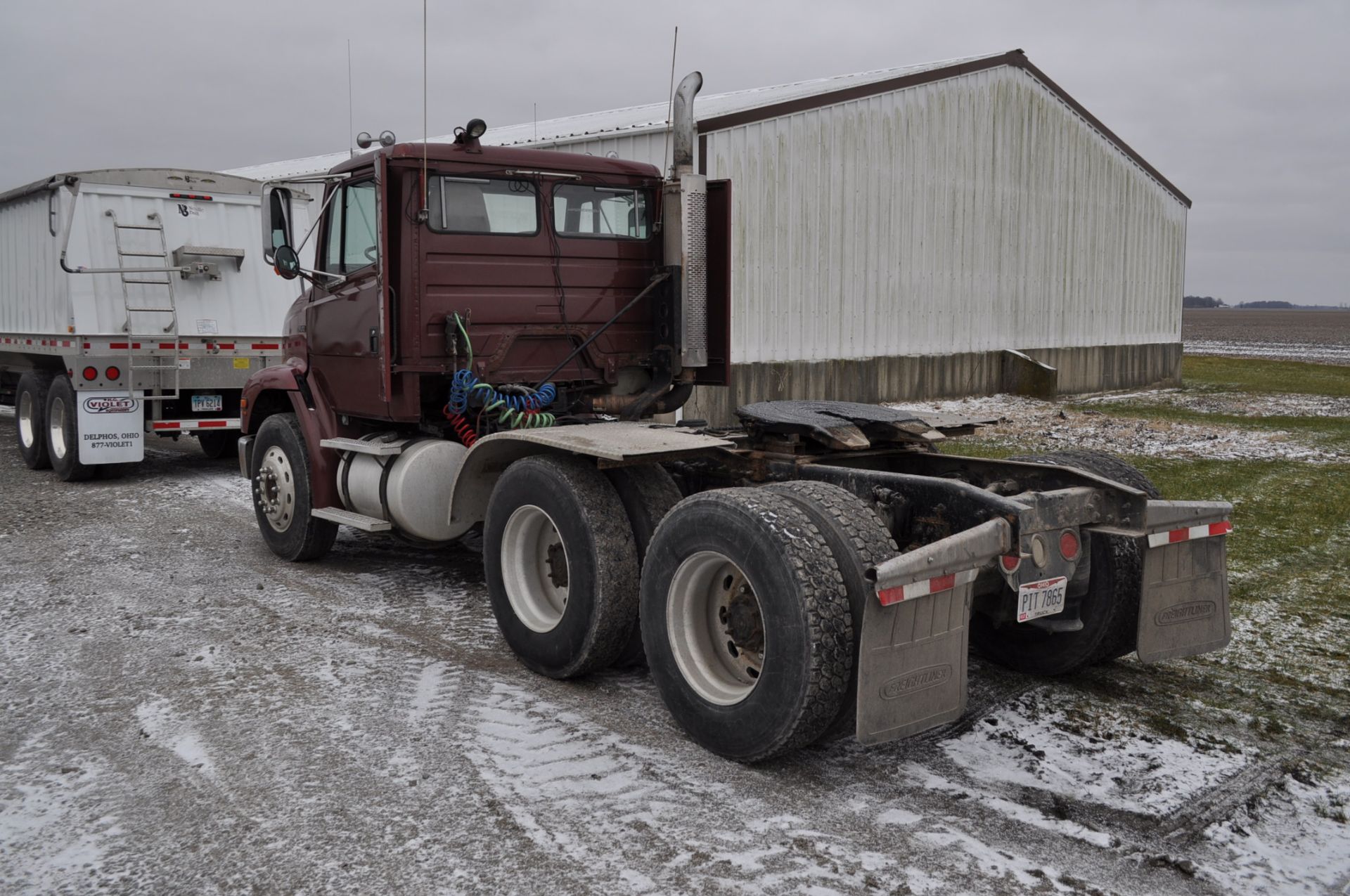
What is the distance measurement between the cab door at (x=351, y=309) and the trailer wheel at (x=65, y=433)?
5.68 metres

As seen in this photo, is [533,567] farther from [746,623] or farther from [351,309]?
[351,309]

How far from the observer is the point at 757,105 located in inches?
630

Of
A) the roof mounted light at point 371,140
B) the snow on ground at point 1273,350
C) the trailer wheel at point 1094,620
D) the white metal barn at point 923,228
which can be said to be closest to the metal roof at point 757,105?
the white metal barn at point 923,228

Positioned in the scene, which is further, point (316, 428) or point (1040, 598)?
point (316, 428)

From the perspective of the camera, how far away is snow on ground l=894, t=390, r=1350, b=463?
512 inches

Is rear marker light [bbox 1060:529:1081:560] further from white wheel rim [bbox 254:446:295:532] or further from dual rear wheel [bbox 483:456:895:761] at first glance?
white wheel rim [bbox 254:446:295:532]

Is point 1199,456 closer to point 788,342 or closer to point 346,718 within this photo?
point 788,342

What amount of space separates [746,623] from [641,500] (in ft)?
3.44

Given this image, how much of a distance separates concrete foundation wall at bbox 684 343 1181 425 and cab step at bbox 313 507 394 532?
6.10 m

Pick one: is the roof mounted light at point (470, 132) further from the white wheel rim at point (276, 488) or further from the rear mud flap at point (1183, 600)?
the rear mud flap at point (1183, 600)

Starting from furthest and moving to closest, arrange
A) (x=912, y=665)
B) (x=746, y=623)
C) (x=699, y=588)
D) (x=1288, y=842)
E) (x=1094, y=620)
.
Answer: (x=1094, y=620) → (x=699, y=588) → (x=746, y=623) → (x=912, y=665) → (x=1288, y=842)

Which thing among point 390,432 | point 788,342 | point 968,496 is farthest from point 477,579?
point 788,342

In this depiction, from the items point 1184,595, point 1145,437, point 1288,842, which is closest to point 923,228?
point 1145,437

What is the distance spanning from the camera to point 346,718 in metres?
4.92
